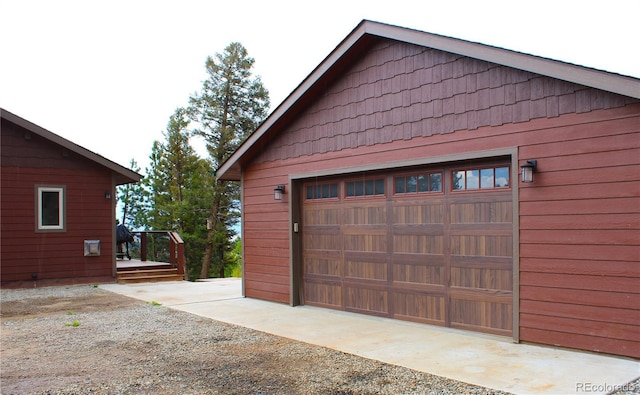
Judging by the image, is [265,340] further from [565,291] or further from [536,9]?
[536,9]

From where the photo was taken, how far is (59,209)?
1221 cm

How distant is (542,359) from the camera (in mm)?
4973

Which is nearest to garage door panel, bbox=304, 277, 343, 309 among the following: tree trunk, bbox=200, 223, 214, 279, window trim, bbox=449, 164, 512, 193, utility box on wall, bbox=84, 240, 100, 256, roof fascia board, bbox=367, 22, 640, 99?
window trim, bbox=449, 164, 512, 193

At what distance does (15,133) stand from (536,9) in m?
12.2

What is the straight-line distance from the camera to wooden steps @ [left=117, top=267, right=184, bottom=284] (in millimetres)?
13059

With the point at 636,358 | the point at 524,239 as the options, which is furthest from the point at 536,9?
the point at 636,358

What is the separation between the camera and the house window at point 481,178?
19.5 ft

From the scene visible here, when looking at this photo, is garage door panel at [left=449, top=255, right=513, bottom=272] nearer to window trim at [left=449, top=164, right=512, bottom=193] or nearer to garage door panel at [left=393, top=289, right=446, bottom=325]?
garage door panel at [left=393, top=289, right=446, bottom=325]

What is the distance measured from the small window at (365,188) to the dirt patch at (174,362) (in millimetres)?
2534

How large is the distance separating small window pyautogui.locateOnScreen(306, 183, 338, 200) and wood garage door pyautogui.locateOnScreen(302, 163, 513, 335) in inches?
0.6

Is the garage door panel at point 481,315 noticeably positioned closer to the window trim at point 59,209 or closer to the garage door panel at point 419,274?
the garage door panel at point 419,274

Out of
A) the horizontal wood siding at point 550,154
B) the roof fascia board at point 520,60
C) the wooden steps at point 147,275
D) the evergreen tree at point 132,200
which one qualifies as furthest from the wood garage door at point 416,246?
the evergreen tree at point 132,200

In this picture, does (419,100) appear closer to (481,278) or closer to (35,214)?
(481,278)

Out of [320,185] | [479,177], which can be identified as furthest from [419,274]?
[320,185]
